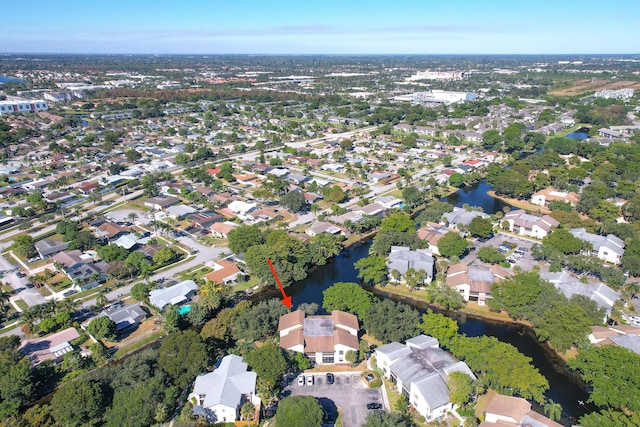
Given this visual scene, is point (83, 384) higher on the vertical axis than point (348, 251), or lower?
higher

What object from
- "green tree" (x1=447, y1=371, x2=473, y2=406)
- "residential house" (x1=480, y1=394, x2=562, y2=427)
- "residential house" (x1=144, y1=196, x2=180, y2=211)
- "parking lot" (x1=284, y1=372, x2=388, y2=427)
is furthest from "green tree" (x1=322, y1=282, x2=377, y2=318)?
"residential house" (x1=144, y1=196, x2=180, y2=211)

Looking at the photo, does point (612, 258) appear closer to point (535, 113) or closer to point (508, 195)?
point (508, 195)

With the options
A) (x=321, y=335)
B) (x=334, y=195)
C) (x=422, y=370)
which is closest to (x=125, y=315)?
(x=321, y=335)

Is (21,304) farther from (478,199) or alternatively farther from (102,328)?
(478,199)

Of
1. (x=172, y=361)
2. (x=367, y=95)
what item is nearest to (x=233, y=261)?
(x=172, y=361)

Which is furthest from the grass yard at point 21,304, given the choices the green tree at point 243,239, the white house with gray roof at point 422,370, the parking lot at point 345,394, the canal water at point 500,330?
the white house with gray roof at point 422,370
